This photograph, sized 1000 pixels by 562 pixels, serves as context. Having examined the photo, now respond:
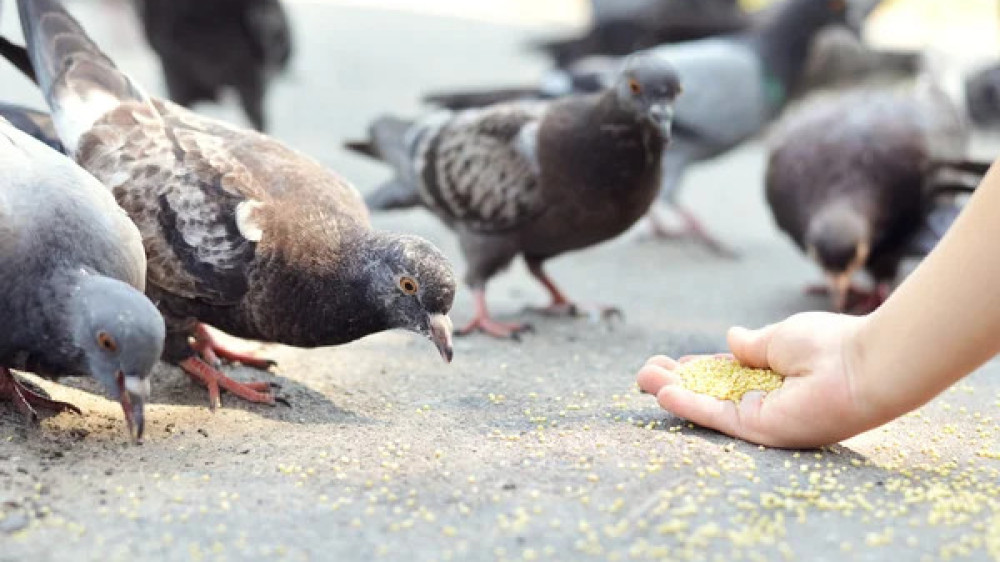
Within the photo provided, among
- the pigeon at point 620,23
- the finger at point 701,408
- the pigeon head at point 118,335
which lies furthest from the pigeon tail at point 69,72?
the pigeon at point 620,23

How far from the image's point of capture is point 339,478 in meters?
3.00

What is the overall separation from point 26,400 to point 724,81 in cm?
552

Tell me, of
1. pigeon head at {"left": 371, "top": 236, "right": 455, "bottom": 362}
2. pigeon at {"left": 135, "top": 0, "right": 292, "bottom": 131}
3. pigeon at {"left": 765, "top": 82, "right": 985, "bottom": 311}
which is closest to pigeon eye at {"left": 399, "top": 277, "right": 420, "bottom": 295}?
pigeon head at {"left": 371, "top": 236, "right": 455, "bottom": 362}

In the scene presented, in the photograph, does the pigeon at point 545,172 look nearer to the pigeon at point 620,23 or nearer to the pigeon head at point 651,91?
the pigeon head at point 651,91

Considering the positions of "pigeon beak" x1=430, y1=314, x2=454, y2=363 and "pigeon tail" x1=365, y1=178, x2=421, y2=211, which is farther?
A: "pigeon tail" x1=365, y1=178, x2=421, y2=211

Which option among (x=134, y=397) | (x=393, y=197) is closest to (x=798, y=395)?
(x=134, y=397)

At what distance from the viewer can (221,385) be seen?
13.0ft

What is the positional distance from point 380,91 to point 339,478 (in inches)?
335

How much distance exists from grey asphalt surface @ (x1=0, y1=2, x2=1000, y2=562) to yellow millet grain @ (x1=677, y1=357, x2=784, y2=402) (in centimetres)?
14

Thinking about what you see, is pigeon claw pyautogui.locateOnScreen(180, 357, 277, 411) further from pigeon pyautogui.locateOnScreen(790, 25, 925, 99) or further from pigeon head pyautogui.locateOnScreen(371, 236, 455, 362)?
pigeon pyautogui.locateOnScreen(790, 25, 925, 99)

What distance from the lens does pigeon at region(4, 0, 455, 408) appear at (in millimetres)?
3723

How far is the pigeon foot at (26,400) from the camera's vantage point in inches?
135

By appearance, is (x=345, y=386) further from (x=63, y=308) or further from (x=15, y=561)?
(x=15, y=561)

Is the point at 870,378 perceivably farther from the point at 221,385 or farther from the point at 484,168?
the point at 484,168
